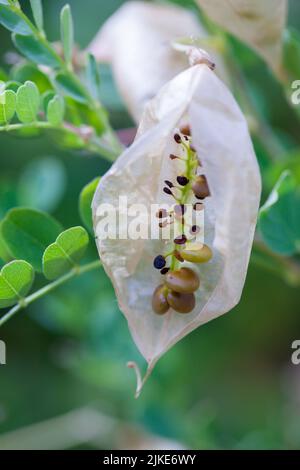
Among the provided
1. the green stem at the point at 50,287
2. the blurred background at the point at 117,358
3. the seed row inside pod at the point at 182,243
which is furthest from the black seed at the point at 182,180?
the blurred background at the point at 117,358

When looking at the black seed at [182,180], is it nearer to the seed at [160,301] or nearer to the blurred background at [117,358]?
the seed at [160,301]

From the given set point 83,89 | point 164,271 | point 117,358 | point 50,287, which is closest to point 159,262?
point 164,271

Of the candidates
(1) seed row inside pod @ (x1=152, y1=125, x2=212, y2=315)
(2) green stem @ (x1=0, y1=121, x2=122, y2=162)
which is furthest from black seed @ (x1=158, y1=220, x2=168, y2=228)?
(2) green stem @ (x1=0, y1=121, x2=122, y2=162)

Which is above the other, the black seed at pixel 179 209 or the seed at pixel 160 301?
the black seed at pixel 179 209

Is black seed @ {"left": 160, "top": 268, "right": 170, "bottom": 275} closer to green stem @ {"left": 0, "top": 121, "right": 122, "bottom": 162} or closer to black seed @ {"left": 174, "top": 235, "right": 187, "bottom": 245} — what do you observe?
black seed @ {"left": 174, "top": 235, "right": 187, "bottom": 245}

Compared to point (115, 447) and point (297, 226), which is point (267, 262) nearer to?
point (297, 226)

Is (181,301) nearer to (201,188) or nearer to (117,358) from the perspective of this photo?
(201,188)
